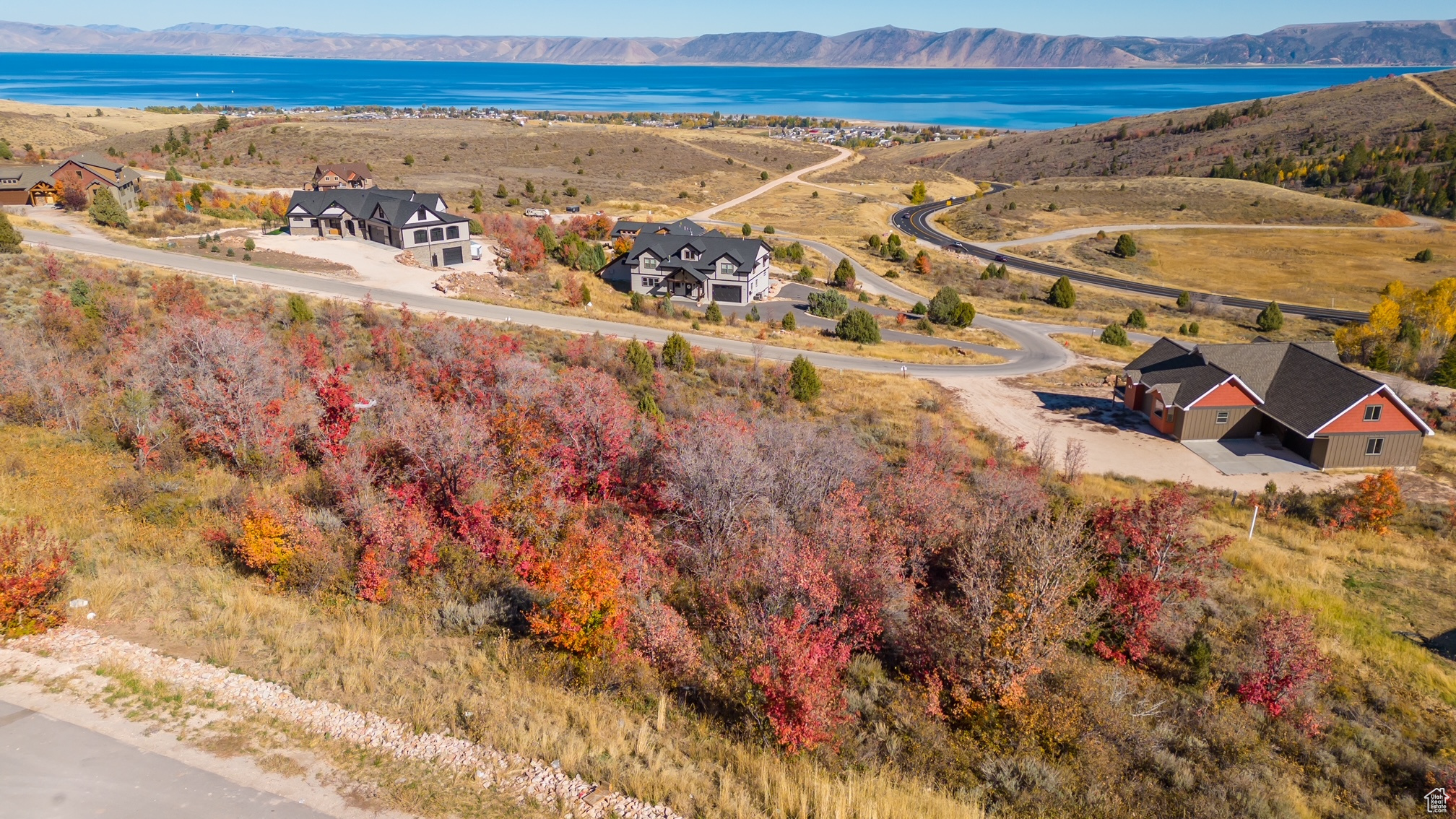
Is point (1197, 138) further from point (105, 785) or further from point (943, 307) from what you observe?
point (105, 785)

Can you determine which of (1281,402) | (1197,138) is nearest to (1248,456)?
(1281,402)

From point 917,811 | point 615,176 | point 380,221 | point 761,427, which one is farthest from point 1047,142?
point 917,811

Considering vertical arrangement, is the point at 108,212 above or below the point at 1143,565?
above

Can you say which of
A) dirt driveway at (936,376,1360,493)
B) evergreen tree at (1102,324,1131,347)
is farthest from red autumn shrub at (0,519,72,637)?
evergreen tree at (1102,324,1131,347)

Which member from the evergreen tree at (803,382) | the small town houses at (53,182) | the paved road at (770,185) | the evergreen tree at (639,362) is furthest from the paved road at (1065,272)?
the small town houses at (53,182)

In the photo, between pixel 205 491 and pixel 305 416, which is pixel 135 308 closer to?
pixel 305 416

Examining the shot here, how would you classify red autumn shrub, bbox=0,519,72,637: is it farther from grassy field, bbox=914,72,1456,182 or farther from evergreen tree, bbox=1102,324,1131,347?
grassy field, bbox=914,72,1456,182

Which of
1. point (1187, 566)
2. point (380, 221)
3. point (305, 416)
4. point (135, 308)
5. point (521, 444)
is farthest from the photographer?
point (380, 221)
